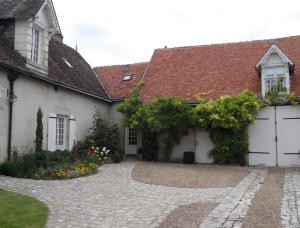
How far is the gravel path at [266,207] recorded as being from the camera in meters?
6.29

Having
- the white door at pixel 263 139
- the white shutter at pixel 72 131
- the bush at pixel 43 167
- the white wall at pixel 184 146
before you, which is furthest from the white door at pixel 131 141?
the bush at pixel 43 167

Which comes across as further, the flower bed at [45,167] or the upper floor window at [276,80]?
the upper floor window at [276,80]

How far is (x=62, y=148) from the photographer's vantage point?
49.3ft

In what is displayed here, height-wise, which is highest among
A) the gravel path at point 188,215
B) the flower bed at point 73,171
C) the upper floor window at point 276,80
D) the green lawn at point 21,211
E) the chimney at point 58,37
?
the chimney at point 58,37

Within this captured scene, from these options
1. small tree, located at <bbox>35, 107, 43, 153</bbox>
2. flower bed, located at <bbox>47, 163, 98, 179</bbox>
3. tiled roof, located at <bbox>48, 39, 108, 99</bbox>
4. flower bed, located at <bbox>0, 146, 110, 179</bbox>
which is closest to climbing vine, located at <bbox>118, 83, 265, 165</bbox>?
tiled roof, located at <bbox>48, 39, 108, 99</bbox>

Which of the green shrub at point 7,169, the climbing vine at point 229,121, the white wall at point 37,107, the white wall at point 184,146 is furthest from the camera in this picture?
the white wall at point 184,146

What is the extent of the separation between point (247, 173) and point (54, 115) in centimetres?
755

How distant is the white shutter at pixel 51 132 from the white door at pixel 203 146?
22.0ft

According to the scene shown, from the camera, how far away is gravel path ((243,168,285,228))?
20.7ft

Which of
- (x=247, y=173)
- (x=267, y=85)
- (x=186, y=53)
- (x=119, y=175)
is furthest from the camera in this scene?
(x=186, y=53)

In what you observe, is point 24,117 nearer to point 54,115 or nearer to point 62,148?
point 54,115

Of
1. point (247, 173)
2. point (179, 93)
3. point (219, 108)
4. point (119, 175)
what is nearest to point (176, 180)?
point (119, 175)

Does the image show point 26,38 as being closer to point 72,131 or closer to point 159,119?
point 72,131

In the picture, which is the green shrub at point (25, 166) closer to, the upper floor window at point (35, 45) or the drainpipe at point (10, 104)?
the drainpipe at point (10, 104)
